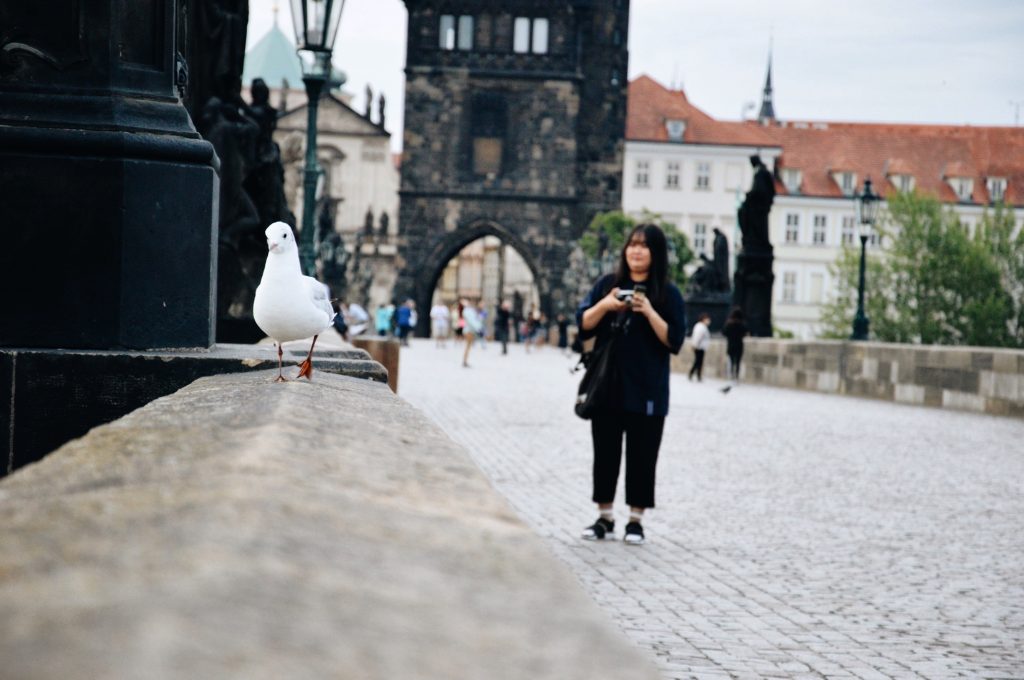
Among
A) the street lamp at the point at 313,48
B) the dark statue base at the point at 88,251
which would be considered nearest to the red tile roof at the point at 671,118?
the street lamp at the point at 313,48

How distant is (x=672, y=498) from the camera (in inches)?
374

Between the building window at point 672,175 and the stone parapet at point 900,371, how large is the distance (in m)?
51.6

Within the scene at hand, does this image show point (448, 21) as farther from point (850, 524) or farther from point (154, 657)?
point (154, 657)

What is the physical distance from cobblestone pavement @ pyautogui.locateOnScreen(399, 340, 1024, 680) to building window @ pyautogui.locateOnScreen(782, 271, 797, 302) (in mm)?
66691

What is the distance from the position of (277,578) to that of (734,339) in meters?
27.1

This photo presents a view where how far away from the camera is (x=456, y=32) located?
67250mm

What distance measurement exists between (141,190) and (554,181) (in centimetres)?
6381

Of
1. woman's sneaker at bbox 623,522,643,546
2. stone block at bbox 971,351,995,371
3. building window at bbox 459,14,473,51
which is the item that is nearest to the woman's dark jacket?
woman's sneaker at bbox 623,522,643,546

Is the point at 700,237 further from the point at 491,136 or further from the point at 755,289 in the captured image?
the point at 755,289

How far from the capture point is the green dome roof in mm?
105625

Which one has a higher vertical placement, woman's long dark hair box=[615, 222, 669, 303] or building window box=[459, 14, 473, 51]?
building window box=[459, 14, 473, 51]

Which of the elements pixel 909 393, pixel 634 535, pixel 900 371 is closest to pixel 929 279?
pixel 900 371

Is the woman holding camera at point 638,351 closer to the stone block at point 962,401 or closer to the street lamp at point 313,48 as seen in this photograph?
the street lamp at point 313,48

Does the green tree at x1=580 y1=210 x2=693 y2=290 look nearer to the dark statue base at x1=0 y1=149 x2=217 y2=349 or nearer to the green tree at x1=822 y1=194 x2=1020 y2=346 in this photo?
the green tree at x1=822 y1=194 x2=1020 y2=346
